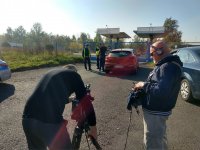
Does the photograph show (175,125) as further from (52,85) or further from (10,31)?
(10,31)

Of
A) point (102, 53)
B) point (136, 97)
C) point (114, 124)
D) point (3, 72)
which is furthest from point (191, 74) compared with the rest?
point (102, 53)

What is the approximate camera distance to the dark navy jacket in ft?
10.2

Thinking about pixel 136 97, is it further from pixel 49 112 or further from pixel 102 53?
pixel 102 53

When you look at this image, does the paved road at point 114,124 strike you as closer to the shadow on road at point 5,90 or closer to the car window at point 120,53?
the shadow on road at point 5,90

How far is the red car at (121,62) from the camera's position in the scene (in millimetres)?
14359

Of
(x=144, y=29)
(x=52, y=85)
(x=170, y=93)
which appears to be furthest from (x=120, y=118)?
(x=144, y=29)

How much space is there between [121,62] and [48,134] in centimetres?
1194

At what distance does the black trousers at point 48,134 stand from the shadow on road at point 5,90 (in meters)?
5.95

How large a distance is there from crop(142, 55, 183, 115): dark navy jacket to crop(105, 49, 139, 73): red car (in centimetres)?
1108

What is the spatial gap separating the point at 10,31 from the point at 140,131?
411 ft

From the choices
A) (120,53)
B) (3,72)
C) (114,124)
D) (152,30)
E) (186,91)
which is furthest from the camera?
(152,30)

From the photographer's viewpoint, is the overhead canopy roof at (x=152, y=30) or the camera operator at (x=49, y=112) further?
the overhead canopy roof at (x=152, y=30)

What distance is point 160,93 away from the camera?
3.13 meters

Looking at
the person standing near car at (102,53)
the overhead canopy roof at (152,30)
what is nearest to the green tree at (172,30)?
the overhead canopy roof at (152,30)
